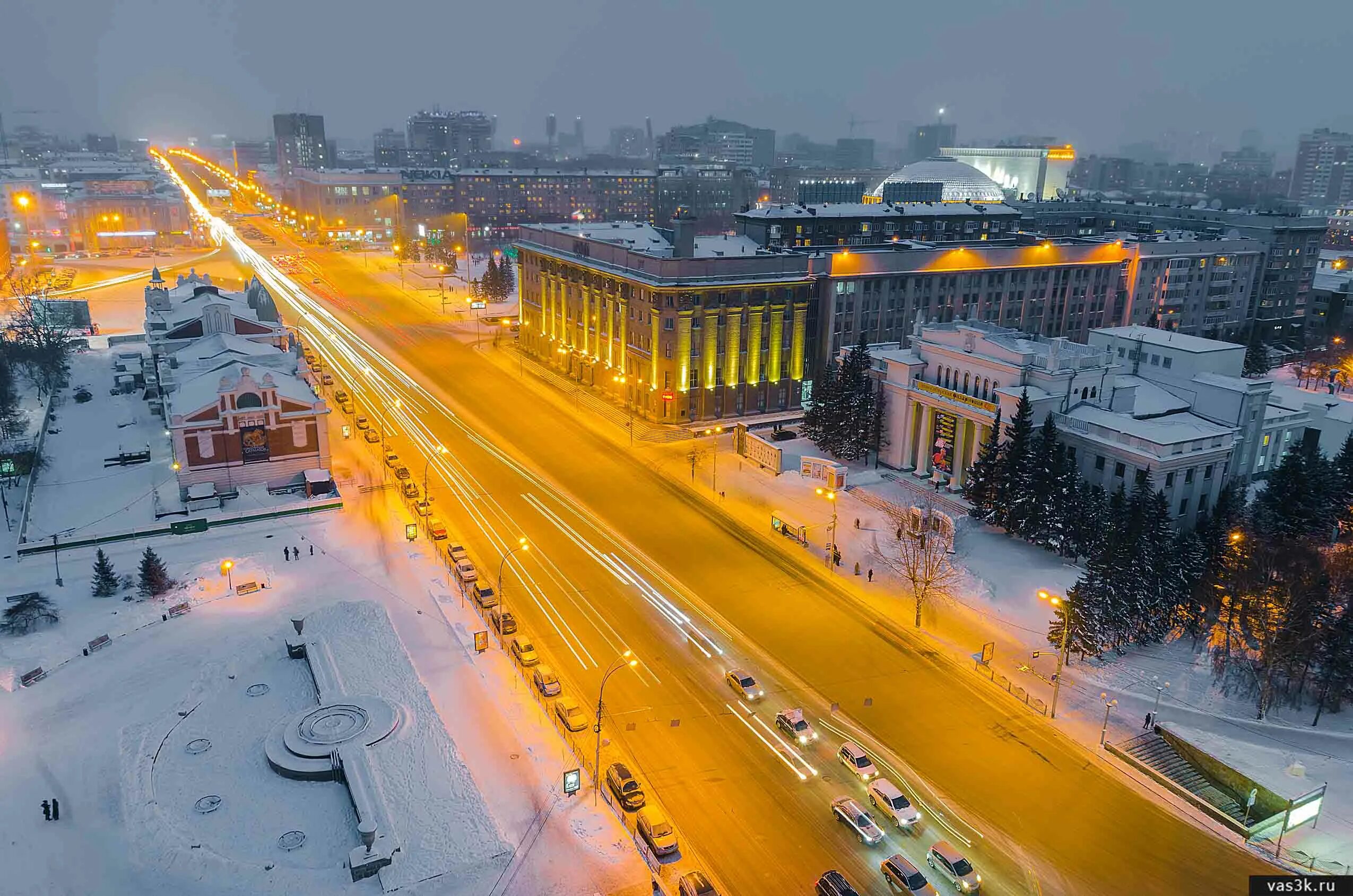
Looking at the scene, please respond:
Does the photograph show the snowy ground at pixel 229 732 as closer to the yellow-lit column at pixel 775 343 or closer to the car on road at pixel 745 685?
the car on road at pixel 745 685

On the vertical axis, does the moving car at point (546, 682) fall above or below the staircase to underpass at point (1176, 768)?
above

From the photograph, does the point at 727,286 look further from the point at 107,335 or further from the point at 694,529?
the point at 107,335

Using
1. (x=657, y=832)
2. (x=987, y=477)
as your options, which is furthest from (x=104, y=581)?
(x=987, y=477)

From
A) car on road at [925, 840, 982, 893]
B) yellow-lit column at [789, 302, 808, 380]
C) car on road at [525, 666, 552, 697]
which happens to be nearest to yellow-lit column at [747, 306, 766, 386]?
yellow-lit column at [789, 302, 808, 380]

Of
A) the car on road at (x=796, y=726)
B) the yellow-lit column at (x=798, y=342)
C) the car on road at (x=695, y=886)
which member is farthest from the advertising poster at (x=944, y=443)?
the car on road at (x=695, y=886)

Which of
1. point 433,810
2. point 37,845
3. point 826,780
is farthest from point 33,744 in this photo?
point 826,780
